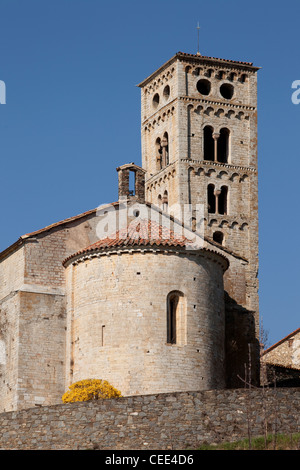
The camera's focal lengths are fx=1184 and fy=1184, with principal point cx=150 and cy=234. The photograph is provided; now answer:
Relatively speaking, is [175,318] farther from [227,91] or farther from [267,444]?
[227,91]

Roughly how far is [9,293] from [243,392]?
1417 cm

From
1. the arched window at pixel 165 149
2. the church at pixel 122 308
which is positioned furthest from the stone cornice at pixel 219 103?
the church at pixel 122 308

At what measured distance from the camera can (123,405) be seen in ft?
104

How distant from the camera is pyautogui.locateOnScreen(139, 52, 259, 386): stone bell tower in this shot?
61.8 m

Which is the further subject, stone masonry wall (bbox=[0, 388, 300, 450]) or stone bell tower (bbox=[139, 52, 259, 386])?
stone bell tower (bbox=[139, 52, 259, 386])

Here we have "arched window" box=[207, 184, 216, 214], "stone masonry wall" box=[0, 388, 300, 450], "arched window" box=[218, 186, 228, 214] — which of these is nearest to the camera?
"stone masonry wall" box=[0, 388, 300, 450]

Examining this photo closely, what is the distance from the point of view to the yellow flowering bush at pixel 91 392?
37.3 metres

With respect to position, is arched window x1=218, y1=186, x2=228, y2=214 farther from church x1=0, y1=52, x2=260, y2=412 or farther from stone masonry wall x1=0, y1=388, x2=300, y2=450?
stone masonry wall x1=0, y1=388, x2=300, y2=450

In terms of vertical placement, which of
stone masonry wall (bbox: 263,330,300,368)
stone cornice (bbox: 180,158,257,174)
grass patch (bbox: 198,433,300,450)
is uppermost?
stone cornice (bbox: 180,158,257,174)

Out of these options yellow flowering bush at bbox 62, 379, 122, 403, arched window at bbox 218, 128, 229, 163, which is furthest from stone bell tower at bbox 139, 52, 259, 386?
yellow flowering bush at bbox 62, 379, 122, 403

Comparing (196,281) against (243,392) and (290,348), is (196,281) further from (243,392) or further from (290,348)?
(290,348)

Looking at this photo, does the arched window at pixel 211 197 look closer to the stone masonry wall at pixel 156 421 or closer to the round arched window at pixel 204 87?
the round arched window at pixel 204 87

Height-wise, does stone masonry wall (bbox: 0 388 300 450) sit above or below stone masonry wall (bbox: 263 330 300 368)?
below

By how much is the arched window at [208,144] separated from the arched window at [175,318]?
79.0 feet
